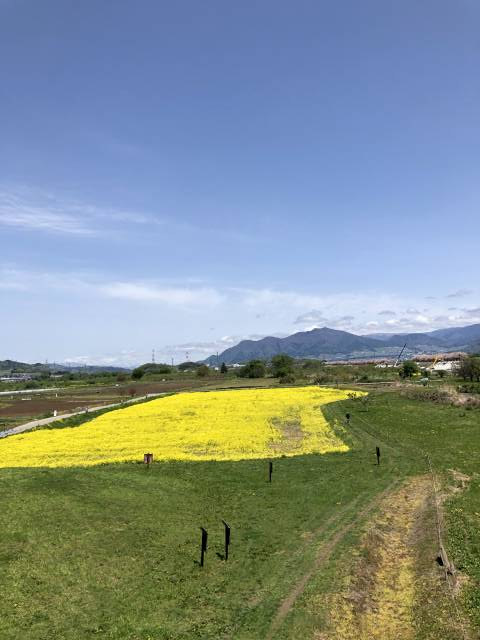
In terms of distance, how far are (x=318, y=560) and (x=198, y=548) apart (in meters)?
5.43

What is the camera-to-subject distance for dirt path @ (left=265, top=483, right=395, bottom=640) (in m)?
16.7

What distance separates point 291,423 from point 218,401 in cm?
2699

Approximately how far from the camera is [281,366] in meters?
176

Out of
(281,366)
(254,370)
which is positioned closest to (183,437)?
(281,366)

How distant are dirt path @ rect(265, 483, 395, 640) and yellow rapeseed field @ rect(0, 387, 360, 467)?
49.9ft

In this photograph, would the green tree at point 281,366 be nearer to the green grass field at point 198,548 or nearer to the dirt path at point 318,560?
the green grass field at point 198,548

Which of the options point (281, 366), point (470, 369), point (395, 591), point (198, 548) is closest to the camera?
point (395, 591)

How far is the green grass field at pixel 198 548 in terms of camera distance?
54.4 ft

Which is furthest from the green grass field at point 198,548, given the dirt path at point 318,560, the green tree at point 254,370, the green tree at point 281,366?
the green tree at point 254,370

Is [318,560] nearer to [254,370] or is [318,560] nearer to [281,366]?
[281,366]

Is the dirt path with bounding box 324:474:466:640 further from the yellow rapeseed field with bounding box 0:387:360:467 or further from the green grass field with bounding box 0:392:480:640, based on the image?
the yellow rapeseed field with bounding box 0:387:360:467

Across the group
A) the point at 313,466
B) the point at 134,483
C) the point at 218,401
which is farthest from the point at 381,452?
the point at 218,401

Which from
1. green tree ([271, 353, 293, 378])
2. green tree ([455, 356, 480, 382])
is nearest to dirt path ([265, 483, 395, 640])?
green tree ([455, 356, 480, 382])

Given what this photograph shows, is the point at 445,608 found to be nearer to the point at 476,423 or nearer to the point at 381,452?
the point at 381,452
